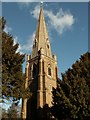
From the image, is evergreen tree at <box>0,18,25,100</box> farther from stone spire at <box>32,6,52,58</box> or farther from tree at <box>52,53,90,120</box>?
stone spire at <box>32,6,52,58</box>

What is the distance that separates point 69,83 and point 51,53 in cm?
3733

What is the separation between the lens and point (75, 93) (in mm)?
25906

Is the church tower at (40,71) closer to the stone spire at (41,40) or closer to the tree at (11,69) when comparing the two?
the stone spire at (41,40)

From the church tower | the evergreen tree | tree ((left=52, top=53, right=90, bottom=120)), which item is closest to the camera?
the evergreen tree

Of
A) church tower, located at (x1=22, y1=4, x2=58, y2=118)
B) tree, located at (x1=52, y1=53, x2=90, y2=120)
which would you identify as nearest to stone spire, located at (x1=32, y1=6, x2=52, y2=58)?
church tower, located at (x1=22, y1=4, x2=58, y2=118)

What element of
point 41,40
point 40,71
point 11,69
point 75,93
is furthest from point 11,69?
point 41,40

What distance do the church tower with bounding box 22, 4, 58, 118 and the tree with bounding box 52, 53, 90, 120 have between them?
23.8 metres

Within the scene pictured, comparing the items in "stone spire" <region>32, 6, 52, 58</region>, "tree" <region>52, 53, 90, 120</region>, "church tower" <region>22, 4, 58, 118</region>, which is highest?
"stone spire" <region>32, 6, 52, 58</region>

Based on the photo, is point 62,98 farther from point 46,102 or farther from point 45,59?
point 45,59

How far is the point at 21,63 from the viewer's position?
892 inches

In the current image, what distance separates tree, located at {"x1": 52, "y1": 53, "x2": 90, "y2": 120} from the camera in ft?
81.0

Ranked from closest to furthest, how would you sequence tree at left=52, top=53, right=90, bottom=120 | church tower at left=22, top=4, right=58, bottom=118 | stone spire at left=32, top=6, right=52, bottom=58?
tree at left=52, top=53, right=90, bottom=120, church tower at left=22, top=4, right=58, bottom=118, stone spire at left=32, top=6, right=52, bottom=58

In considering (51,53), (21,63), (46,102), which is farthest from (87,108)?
(51,53)

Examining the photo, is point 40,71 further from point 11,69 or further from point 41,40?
point 11,69
